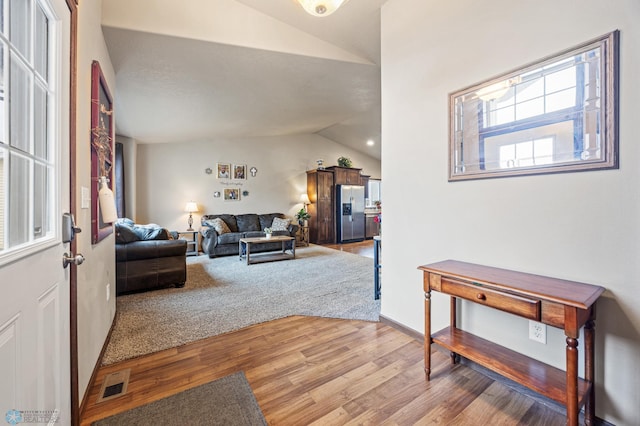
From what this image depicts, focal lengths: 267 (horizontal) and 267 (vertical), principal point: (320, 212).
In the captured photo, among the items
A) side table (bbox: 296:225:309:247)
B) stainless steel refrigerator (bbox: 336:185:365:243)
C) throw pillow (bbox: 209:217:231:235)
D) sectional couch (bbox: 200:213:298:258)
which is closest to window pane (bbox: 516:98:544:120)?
sectional couch (bbox: 200:213:298:258)

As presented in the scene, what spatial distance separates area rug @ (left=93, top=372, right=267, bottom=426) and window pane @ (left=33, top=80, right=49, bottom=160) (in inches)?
52.6

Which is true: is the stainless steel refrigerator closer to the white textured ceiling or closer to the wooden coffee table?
the wooden coffee table

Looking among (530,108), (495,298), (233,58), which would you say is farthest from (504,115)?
(233,58)

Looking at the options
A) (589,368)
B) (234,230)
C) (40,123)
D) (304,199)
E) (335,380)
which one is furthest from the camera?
(304,199)

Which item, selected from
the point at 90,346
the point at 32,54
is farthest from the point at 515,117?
the point at 90,346

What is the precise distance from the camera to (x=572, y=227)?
1362 mm

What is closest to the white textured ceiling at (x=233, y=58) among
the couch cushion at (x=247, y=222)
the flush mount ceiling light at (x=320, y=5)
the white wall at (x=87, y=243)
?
the white wall at (x=87, y=243)

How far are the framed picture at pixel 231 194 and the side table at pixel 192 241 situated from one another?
1.17 meters

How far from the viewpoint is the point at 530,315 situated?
1230mm

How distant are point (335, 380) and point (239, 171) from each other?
5974 millimetres

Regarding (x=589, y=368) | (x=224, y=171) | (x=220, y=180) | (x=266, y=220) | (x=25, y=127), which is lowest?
(x=589, y=368)

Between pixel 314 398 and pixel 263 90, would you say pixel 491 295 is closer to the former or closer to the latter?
pixel 314 398

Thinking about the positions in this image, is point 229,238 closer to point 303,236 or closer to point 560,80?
point 303,236

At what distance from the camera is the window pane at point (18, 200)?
2.80 feet
